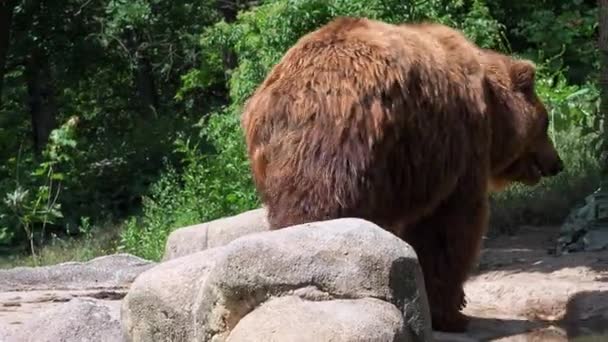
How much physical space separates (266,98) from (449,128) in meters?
1.05

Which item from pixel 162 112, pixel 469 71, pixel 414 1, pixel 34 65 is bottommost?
pixel 162 112

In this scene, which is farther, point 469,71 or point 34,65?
point 34,65

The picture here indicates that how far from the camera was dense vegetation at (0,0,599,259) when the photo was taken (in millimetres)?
11891

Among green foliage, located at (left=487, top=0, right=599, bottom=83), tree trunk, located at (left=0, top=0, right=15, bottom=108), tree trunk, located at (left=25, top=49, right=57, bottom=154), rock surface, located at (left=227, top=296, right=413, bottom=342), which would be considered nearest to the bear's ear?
rock surface, located at (left=227, top=296, right=413, bottom=342)

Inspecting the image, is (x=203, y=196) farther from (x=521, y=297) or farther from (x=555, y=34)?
(x=555, y=34)

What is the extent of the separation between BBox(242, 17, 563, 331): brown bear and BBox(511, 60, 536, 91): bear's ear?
0.07m

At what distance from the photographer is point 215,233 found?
8656 mm

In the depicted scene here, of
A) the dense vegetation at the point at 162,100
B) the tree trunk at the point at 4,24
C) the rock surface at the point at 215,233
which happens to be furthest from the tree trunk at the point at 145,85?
the rock surface at the point at 215,233

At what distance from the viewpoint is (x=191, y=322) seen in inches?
213

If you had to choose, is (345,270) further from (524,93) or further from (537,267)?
(537,267)

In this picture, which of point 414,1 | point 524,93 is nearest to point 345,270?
point 524,93

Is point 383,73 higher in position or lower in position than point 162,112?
higher

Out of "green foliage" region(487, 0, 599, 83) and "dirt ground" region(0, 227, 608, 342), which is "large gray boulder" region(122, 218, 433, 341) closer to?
"dirt ground" region(0, 227, 608, 342)

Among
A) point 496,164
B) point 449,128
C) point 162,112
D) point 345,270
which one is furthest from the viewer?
point 162,112
